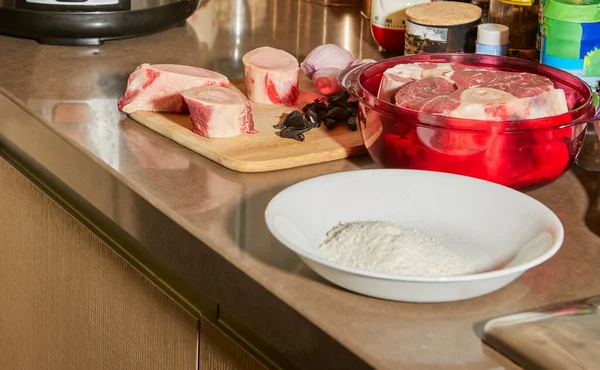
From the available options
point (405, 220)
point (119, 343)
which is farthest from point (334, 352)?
point (119, 343)

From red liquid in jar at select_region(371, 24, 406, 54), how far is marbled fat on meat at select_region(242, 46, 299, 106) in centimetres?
29

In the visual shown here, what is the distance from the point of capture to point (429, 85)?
41.8 inches

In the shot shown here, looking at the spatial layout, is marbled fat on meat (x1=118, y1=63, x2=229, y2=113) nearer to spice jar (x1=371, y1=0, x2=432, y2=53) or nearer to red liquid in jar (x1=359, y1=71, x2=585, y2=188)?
red liquid in jar (x1=359, y1=71, x2=585, y2=188)

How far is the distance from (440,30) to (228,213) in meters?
0.51

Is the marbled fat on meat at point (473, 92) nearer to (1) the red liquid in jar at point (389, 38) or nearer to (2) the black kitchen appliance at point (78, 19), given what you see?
(1) the red liquid in jar at point (389, 38)

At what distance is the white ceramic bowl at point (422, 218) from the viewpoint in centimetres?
78

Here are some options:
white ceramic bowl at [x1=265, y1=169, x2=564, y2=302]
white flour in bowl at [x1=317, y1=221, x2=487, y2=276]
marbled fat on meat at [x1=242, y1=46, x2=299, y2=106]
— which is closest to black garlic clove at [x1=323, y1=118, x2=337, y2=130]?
marbled fat on meat at [x1=242, y1=46, x2=299, y2=106]

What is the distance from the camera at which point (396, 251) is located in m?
0.81

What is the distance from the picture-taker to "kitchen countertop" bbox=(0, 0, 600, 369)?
0.77 m

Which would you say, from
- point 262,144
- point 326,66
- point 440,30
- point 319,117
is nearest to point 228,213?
point 262,144

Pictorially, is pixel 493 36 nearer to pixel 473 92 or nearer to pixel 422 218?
pixel 473 92

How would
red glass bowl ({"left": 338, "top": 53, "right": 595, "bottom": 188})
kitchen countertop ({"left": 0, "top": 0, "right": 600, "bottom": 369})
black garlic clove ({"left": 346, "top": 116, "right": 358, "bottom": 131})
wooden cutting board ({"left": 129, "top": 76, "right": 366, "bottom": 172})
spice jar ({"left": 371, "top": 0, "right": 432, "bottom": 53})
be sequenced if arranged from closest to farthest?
1. kitchen countertop ({"left": 0, "top": 0, "right": 600, "bottom": 369})
2. red glass bowl ({"left": 338, "top": 53, "right": 595, "bottom": 188})
3. wooden cutting board ({"left": 129, "top": 76, "right": 366, "bottom": 172})
4. black garlic clove ({"left": 346, "top": 116, "right": 358, "bottom": 131})
5. spice jar ({"left": 371, "top": 0, "right": 432, "bottom": 53})

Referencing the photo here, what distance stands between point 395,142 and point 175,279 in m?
0.28

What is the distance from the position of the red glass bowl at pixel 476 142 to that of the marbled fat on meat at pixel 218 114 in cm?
15
